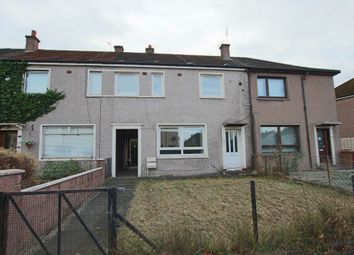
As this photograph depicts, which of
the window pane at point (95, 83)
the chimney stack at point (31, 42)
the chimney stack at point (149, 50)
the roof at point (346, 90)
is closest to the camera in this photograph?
the window pane at point (95, 83)

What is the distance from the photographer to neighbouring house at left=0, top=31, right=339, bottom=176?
12.6m

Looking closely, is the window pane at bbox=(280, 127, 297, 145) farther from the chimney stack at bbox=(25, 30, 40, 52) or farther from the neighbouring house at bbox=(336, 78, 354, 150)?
the chimney stack at bbox=(25, 30, 40, 52)

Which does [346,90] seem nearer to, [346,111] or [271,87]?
[346,111]

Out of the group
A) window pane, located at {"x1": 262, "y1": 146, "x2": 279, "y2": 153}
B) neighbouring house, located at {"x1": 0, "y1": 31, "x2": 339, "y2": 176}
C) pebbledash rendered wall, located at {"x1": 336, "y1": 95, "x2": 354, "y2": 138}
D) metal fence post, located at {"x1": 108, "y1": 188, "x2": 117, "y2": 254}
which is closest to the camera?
metal fence post, located at {"x1": 108, "y1": 188, "x2": 117, "y2": 254}

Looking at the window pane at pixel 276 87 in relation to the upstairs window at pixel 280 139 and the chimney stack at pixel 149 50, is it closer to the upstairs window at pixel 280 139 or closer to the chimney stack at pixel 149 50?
the upstairs window at pixel 280 139

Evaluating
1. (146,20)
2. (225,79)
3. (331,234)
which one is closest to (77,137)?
(146,20)

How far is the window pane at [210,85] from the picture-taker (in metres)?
13.9

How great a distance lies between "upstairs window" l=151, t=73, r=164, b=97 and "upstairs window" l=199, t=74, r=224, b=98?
2.31 meters

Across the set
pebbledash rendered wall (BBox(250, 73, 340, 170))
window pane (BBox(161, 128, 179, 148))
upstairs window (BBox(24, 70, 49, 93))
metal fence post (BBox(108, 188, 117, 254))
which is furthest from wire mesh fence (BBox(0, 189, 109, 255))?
pebbledash rendered wall (BBox(250, 73, 340, 170))

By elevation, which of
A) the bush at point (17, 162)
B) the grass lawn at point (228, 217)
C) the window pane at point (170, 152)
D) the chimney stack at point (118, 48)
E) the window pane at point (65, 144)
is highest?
the chimney stack at point (118, 48)

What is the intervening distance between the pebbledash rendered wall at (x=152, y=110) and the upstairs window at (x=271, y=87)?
1.21 meters

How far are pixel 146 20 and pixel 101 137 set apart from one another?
7.57 m

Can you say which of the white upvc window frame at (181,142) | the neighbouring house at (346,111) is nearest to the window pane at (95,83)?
the white upvc window frame at (181,142)

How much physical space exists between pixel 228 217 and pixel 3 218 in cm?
420
